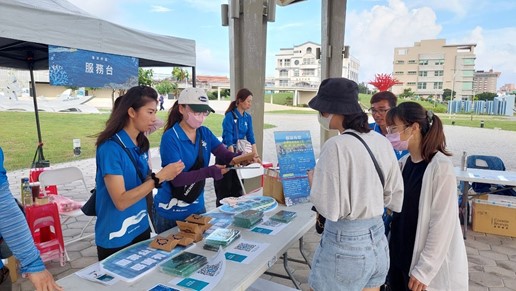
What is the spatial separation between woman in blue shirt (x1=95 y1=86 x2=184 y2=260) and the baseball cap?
12.8 inches

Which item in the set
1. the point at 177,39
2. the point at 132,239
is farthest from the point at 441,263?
the point at 177,39

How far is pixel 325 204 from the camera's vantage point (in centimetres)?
127

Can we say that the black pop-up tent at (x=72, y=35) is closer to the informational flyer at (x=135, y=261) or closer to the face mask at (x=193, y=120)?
the face mask at (x=193, y=120)

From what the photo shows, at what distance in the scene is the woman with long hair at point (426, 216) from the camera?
1.51 metres

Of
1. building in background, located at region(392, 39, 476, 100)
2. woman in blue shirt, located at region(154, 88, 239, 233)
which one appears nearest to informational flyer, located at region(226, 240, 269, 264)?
woman in blue shirt, located at region(154, 88, 239, 233)

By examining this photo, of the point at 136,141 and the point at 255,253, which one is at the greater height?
the point at 136,141

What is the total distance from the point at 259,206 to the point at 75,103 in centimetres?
3246

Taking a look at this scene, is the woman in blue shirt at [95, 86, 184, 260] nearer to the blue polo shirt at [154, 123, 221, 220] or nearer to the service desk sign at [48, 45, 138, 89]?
the blue polo shirt at [154, 123, 221, 220]

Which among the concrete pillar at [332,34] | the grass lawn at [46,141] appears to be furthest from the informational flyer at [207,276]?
the concrete pillar at [332,34]

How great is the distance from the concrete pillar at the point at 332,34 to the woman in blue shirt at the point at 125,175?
514cm

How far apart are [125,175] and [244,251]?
0.69 metres

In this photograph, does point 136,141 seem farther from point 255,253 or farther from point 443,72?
point 443,72

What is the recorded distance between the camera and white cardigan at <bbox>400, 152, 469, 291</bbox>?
1.51 metres

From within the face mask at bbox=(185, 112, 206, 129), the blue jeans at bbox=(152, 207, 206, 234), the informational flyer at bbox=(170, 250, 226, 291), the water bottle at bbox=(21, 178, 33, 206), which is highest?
the face mask at bbox=(185, 112, 206, 129)
